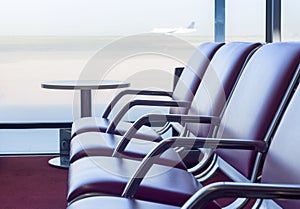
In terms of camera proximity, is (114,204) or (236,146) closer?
(114,204)

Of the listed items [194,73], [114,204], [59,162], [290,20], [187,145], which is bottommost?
[59,162]

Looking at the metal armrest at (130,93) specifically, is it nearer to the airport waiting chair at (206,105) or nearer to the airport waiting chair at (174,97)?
the airport waiting chair at (174,97)

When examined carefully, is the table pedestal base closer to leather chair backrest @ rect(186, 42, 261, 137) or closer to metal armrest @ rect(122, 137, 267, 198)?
leather chair backrest @ rect(186, 42, 261, 137)

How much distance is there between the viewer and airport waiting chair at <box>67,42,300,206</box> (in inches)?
56.1

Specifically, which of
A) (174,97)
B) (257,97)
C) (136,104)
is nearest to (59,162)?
(174,97)

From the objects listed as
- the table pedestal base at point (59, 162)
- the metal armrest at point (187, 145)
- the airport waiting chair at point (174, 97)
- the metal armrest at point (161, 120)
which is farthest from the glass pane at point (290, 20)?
the metal armrest at point (187, 145)

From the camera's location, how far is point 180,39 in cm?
405

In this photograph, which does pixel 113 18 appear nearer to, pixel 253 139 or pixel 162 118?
pixel 162 118

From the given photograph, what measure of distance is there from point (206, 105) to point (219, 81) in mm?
128

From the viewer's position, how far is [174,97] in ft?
9.20

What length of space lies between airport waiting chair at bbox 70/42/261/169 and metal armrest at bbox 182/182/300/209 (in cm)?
84

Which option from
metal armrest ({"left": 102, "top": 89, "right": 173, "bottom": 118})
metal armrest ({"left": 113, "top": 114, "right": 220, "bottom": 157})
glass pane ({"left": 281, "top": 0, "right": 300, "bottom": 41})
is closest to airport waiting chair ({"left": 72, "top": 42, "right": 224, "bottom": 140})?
metal armrest ({"left": 102, "top": 89, "right": 173, "bottom": 118})

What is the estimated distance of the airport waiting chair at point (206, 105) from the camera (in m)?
1.93

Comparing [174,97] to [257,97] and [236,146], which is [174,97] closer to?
[257,97]
